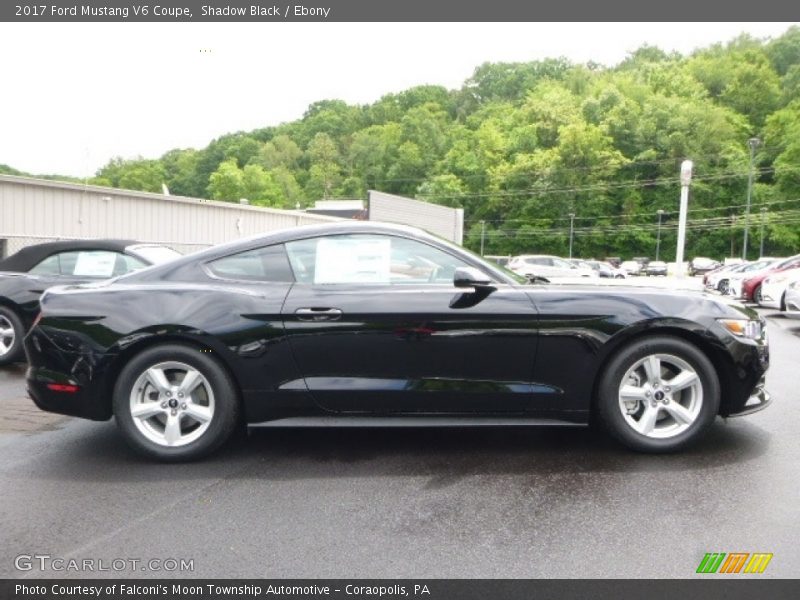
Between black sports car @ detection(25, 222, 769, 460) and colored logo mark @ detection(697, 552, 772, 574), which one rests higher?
black sports car @ detection(25, 222, 769, 460)

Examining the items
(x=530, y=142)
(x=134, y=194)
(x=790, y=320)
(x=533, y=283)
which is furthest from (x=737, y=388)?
(x=530, y=142)

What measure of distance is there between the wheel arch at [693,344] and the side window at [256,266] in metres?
1.98

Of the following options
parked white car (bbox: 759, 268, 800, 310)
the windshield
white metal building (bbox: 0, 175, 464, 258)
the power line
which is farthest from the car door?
the power line

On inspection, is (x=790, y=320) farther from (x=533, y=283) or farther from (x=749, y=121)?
(x=749, y=121)

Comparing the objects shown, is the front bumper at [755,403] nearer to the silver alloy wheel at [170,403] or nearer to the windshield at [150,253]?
the silver alloy wheel at [170,403]

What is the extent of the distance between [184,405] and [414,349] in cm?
141

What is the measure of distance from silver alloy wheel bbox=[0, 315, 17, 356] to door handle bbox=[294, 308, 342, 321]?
4868mm

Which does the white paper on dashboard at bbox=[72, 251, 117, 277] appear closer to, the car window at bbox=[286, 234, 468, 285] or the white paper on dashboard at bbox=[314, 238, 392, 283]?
the car window at bbox=[286, 234, 468, 285]

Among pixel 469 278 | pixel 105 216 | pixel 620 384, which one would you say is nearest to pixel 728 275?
pixel 105 216

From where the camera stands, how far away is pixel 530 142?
95375 millimetres

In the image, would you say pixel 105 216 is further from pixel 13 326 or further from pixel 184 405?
pixel 184 405

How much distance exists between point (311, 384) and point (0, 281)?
5.01 metres

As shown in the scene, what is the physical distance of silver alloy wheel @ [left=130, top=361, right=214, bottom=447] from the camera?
433 cm

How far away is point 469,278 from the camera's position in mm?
4254
